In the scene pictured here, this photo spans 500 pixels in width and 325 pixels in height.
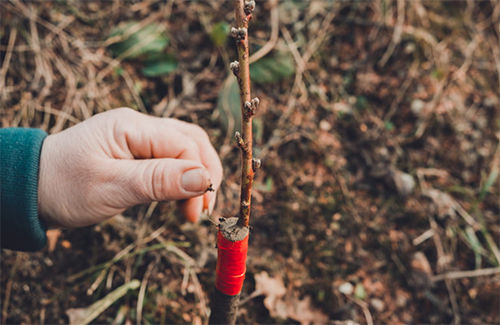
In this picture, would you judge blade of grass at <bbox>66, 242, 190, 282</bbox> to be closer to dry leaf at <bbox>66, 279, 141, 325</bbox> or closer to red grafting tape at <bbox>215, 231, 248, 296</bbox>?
dry leaf at <bbox>66, 279, 141, 325</bbox>

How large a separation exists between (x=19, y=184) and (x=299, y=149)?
1.43 metres

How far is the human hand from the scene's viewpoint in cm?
126

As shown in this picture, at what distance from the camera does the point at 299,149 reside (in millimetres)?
2113

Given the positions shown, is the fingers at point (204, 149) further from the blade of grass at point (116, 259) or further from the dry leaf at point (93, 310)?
the dry leaf at point (93, 310)

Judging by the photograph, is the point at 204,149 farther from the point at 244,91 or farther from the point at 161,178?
the point at 244,91

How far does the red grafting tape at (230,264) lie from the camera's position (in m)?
0.99

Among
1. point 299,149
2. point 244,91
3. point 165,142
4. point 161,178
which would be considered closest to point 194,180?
point 161,178

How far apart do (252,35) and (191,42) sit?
43cm

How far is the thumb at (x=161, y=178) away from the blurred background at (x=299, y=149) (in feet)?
1.60

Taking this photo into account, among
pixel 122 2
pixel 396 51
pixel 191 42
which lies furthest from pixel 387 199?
pixel 122 2

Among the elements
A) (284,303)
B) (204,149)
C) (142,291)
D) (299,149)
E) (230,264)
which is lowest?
(284,303)

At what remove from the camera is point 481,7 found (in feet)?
9.18

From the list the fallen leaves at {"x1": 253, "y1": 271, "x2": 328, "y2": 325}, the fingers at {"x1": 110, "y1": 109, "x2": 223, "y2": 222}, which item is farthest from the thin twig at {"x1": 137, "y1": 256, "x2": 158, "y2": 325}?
the fallen leaves at {"x1": 253, "y1": 271, "x2": 328, "y2": 325}

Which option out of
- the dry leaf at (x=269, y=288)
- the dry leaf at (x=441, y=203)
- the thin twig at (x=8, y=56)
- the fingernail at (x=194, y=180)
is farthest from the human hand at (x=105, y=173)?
the dry leaf at (x=441, y=203)
